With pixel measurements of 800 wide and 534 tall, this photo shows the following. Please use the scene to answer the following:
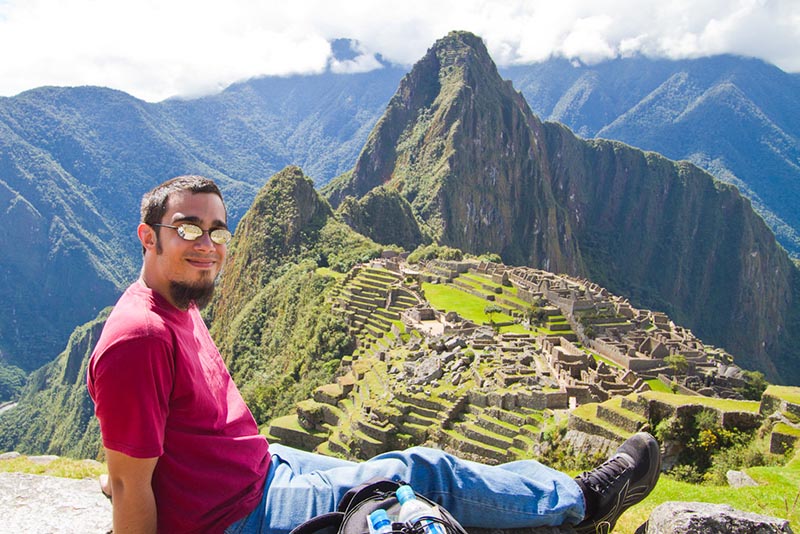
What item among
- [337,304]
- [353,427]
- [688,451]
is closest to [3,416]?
[337,304]

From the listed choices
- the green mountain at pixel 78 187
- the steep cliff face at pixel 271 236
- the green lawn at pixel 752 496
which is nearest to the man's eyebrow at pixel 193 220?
the green lawn at pixel 752 496

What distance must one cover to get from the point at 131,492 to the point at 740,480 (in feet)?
26.4

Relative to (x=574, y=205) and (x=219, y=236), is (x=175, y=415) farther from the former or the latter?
(x=574, y=205)

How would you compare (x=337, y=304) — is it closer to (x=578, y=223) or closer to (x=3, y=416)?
(x=3, y=416)

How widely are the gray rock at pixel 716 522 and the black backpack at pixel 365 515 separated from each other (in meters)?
1.57

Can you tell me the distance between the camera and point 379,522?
9.30ft

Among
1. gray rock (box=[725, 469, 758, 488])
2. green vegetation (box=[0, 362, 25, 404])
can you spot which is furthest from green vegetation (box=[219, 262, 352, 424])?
green vegetation (box=[0, 362, 25, 404])

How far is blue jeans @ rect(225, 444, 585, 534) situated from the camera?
3486 millimetres

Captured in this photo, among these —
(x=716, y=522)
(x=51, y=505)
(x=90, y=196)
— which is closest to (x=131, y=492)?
(x=51, y=505)

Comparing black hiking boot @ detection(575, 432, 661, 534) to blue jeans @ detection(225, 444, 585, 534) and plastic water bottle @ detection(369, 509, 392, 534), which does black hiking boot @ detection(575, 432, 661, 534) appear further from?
plastic water bottle @ detection(369, 509, 392, 534)

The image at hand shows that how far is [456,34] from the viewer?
147 m

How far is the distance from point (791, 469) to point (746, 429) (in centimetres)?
359

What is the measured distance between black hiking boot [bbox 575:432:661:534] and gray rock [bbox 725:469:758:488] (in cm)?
416

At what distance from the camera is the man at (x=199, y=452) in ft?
9.44
